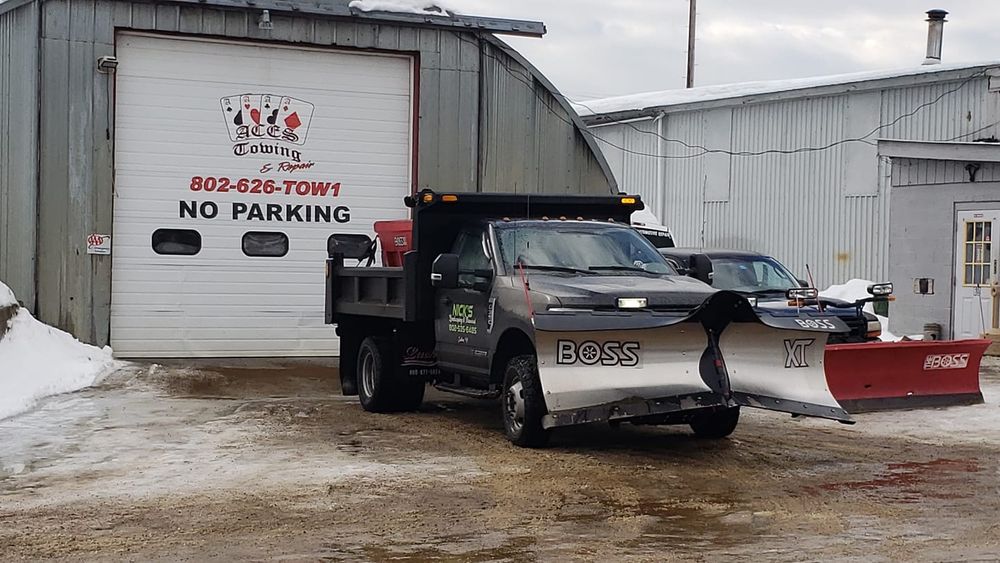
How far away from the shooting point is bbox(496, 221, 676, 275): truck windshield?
35.8 ft

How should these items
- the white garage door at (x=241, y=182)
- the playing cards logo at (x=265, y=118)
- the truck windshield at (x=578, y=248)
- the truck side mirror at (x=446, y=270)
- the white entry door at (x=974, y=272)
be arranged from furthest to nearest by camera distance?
the white entry door at (x=974, y=272) < the playing cards logo at (x=265, y=118) < the white garage door at (x=241, y=182) < the truck side mirror at (x=446, y=270) < the truck windshield at (x=578, y=248)

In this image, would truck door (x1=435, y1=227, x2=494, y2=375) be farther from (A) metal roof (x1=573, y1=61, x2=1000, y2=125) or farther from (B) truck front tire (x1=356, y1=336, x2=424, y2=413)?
(A) metal roof (x1=573, y1=61, x2=1000, y2=125)

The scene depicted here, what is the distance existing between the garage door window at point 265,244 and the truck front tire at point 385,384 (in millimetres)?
6078

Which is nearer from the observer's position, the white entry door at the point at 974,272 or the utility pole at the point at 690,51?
the white entry door at the point at 974,272

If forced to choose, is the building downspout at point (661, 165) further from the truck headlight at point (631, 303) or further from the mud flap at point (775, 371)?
the truck headlight at point (631, 303)

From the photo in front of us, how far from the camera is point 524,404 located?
9.91m

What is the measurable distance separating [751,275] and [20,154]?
9.46 m

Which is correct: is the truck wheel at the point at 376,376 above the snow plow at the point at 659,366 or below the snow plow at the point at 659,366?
below

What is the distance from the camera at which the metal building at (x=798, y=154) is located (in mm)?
26656

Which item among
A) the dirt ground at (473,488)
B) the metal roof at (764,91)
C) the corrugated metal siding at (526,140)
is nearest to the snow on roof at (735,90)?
the metal roof at (764,91)

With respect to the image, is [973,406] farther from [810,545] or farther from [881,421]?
[810,545]

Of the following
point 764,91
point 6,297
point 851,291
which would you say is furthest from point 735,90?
point 6,297

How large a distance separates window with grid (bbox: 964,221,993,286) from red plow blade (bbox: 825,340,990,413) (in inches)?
343

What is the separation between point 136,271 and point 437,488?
10515 mm
